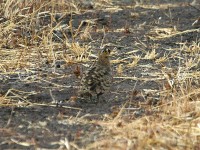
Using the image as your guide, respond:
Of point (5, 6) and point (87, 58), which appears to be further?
point (5, 6)

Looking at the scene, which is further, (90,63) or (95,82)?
(90,63)

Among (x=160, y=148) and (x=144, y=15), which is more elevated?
(x=144, y=15)

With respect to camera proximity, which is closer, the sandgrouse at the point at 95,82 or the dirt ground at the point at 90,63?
the dirt ground at the point at 90,63

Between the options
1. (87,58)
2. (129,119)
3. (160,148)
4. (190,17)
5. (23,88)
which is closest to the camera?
(160,148)

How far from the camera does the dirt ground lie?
4820mm

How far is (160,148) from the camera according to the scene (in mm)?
4406

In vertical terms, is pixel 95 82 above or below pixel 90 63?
above

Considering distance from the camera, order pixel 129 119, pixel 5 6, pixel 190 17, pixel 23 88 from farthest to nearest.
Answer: pixel 190 17 → pixel 5 6 → pixel 23 88 → pixel 129 119

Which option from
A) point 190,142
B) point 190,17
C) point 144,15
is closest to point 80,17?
point 144,15

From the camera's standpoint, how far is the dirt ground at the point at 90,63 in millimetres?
4820

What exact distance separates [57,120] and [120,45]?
316 cm

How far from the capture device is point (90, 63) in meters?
7.13

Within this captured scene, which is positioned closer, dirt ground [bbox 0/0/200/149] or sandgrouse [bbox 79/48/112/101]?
dirt ground [bbox 0/0/200/149]

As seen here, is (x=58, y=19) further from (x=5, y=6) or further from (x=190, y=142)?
(x=190, y=142)
